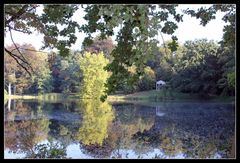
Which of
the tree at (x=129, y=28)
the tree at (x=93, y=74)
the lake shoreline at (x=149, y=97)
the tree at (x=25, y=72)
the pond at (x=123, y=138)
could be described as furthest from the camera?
the lake shoreline at (x=149, y=97)

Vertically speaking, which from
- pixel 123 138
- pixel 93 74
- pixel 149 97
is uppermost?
pixel 93 74

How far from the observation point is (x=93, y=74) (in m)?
14.7

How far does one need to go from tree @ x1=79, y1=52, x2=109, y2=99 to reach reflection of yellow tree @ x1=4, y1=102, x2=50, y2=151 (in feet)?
11.0

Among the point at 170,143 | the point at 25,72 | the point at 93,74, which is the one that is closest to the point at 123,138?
the point at 170,143

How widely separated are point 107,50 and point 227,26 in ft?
28.9

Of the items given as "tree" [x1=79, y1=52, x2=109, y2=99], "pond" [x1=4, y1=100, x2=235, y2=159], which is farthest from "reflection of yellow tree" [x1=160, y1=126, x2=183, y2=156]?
"tree" [x1=79, y1=52, x2=109, y2=99]

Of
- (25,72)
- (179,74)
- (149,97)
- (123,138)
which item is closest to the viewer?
(123,138)

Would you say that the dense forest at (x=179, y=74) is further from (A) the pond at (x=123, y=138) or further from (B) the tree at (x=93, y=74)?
(A) the pond at (x=123, y=138)

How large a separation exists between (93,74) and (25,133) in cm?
688

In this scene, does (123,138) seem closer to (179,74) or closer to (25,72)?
(25,72)

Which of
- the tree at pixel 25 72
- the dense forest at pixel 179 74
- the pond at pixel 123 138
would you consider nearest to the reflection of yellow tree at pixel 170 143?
the pond at pixel 123 138

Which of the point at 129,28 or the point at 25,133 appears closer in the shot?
the point at 129,28

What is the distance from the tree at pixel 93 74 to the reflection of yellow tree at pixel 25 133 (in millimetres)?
3352

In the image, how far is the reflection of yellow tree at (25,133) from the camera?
6.58 meters
